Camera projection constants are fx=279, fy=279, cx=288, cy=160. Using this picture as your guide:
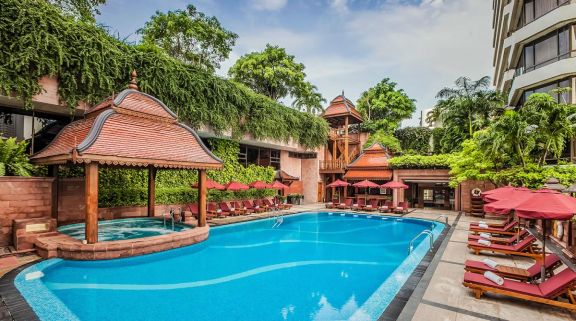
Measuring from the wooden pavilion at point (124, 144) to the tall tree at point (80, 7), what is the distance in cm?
1144

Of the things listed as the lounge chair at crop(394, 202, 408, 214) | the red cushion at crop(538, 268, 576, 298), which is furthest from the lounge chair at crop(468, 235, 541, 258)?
the lounge chair at crop(394, 202, 408, 214)

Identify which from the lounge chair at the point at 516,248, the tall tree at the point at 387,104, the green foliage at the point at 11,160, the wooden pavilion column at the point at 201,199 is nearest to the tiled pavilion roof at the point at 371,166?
the tall tree at the point at 387,104

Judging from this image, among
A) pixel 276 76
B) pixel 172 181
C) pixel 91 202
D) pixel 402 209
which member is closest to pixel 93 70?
pixel 91 202

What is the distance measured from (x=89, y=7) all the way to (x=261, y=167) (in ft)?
54.5

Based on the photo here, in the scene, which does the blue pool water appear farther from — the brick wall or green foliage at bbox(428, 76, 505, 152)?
green foliage at bbox(428, 76, 505, 152)

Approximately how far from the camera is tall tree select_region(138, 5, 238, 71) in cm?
2764

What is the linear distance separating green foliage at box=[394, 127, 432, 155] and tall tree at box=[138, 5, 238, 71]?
73.5ft

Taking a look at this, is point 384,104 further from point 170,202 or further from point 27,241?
point 27,241

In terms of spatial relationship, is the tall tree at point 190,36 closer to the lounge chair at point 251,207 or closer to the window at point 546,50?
the lounge chair at point 251,207

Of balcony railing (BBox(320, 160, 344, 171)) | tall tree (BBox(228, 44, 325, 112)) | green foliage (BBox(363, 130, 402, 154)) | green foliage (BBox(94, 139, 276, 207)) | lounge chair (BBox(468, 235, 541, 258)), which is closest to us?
lounge chair (BBox(468, 235, 541, 258))

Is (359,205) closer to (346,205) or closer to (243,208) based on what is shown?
(346,205)

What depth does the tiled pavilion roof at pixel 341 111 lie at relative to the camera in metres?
28.0

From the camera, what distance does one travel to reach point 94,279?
7414mm

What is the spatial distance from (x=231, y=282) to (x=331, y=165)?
2209 cm
